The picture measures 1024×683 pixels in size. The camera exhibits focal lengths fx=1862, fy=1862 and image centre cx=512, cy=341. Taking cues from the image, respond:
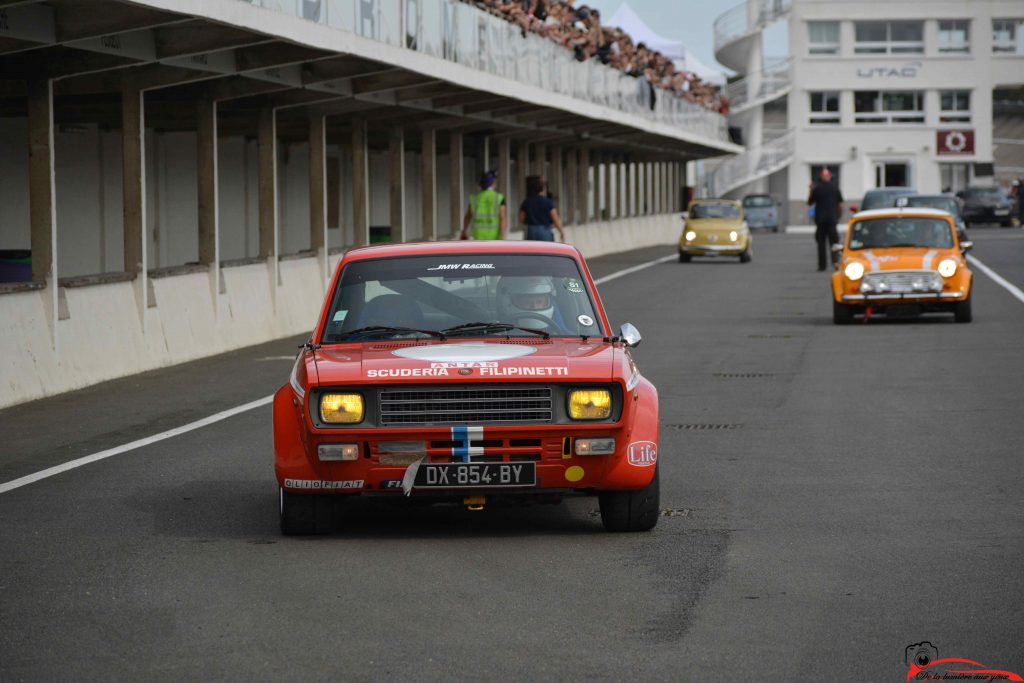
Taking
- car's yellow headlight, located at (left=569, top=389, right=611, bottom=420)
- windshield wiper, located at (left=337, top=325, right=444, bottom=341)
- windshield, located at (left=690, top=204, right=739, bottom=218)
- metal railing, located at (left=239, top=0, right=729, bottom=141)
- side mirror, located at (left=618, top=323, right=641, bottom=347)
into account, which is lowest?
car's yellow headlight, located at (left=569, top=389, right=611, bottom=420)

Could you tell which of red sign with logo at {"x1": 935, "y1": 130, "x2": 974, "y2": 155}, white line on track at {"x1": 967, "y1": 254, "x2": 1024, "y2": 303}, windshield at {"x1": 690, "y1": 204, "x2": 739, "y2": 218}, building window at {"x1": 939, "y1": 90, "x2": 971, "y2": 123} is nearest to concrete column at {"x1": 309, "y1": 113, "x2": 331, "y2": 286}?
white line on track at {"x1": 967, "y1": 254, "x2": 1024, "y2": 303}

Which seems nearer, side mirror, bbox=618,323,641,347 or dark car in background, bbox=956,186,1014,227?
side mirror, bbox=618,323,641,347

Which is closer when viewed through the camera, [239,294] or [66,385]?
[66,385]

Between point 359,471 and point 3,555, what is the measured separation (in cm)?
164

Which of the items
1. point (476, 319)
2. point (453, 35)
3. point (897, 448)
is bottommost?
point (897, 448)

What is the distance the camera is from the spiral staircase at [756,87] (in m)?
92.2

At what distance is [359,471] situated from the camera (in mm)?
8281

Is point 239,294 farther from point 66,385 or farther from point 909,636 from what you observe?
point 909,636

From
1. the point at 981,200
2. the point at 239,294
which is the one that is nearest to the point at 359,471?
the point at 239,294

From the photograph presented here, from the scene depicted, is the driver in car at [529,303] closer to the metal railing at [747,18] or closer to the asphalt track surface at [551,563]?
the asphalt track surface at [551,563]

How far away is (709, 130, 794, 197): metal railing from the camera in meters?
89.4

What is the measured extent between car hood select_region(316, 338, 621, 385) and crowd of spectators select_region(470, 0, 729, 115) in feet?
69.7

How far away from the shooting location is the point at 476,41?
28.8 m

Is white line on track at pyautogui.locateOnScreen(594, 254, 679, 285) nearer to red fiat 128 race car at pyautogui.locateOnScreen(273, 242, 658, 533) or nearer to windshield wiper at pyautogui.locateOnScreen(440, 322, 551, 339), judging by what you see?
windshield wiper at pyautogui.locateOnScreen(440, 322, 551, 339)
